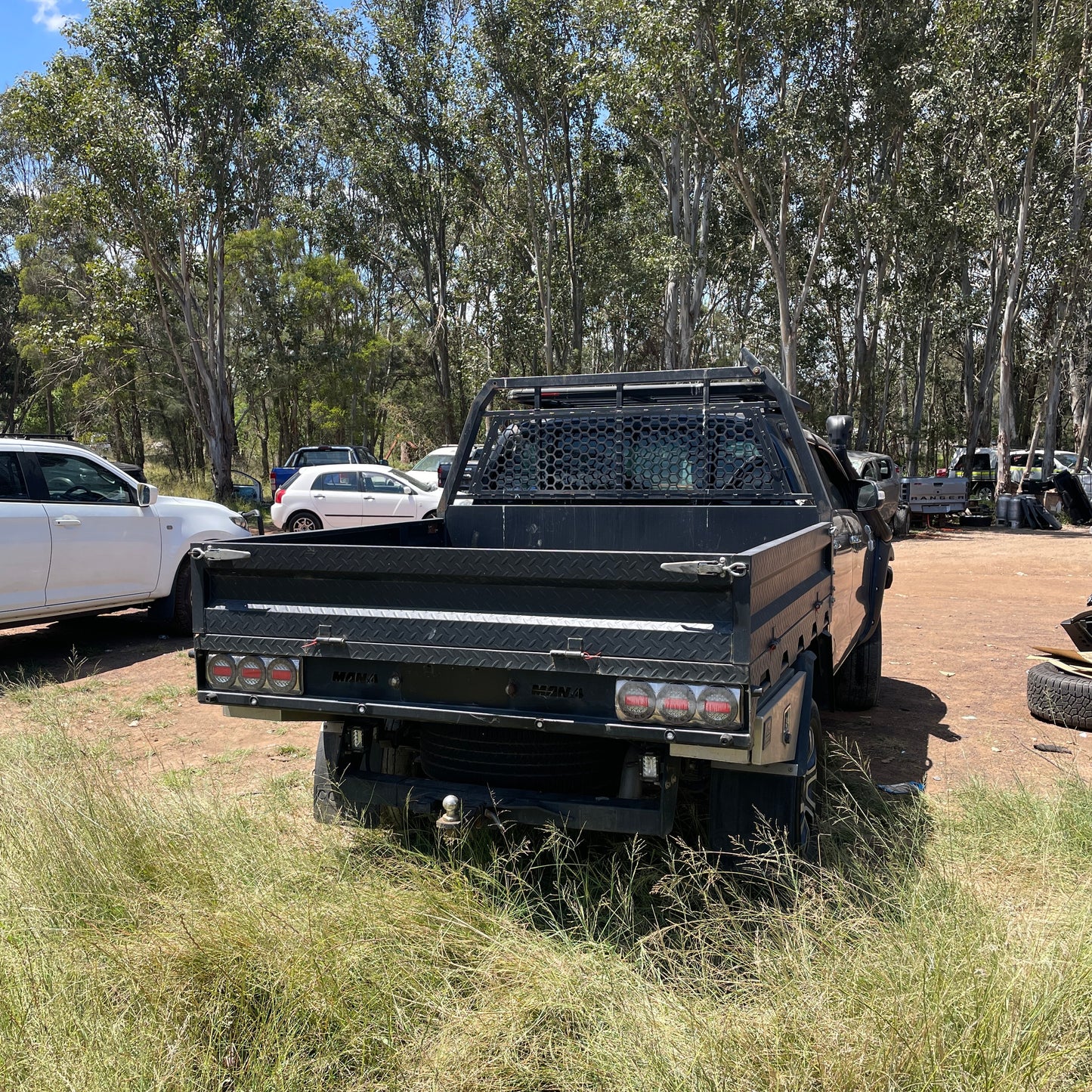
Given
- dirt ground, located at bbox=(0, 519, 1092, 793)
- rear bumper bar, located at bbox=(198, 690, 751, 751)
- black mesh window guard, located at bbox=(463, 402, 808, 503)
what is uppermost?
black mesh window guard, located at bbox=(463, 402, 808, 503)

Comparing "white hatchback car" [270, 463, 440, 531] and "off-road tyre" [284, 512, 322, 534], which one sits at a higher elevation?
"white hatchback car" [270, 463, 440, 531]

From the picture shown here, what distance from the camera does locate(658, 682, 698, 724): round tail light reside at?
3068mm

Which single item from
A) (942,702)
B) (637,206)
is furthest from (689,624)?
(637,206)

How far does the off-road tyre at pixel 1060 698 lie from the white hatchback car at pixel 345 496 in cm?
1280

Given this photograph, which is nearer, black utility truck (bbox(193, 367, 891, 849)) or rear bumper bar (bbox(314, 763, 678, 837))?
black utility truck (bbox(193, 367, 891, 849))

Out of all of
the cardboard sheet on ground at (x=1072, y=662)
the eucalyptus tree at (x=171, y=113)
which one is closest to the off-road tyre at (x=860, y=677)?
the cardboard sheet on ground at (x=1072, y=662)

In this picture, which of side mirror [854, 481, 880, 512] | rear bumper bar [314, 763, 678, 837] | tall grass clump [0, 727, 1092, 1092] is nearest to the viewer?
tall grass clump [0, 727, 1092, 1092]

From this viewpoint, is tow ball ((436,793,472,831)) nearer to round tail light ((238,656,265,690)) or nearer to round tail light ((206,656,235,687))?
round tail light ((238,656,265,690))

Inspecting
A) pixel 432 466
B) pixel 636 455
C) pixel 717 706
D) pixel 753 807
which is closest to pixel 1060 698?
pixel 636 455

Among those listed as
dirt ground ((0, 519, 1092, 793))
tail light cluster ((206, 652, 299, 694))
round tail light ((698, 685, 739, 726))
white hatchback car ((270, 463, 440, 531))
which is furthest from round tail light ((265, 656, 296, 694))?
white hatchback car ((270, 463, 440, 531))

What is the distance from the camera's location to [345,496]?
18.4 metres

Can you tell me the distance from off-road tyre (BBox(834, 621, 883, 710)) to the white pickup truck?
520 cm

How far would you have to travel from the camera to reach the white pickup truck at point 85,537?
789 centimetres

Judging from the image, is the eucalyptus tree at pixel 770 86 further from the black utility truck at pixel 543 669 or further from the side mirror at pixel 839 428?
the black utility truck at pixel 543 669
